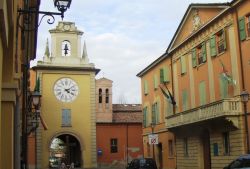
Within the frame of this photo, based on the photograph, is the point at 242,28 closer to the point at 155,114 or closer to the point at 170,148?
the point at 170,148

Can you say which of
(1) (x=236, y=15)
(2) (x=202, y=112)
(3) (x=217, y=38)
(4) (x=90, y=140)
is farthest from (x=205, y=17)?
(4) (x=90, y=140)

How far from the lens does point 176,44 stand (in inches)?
1550

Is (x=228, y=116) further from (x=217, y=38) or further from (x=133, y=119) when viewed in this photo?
(x=133, y=119)

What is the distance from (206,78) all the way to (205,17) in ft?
14.5

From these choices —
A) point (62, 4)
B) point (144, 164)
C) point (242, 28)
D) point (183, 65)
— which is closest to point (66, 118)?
point (183, 65)

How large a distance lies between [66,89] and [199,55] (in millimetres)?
23713

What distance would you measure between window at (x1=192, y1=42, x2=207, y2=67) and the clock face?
2267 centimetres

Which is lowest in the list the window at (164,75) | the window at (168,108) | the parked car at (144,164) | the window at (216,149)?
the parked car at (144,164)

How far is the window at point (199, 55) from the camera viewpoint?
108ft

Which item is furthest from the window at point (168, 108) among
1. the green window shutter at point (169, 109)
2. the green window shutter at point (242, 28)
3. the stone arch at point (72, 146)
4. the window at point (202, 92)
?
the stone arch at point (72, 146)

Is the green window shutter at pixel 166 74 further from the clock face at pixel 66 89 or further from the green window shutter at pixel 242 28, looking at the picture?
the clock face at pixel 66 89

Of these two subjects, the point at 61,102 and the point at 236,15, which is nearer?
the point at 236,15

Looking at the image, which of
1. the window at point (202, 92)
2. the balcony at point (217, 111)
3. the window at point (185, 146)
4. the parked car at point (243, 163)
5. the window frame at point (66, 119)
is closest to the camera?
the parked car at point (243, 163)

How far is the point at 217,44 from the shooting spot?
30922 millimetres
